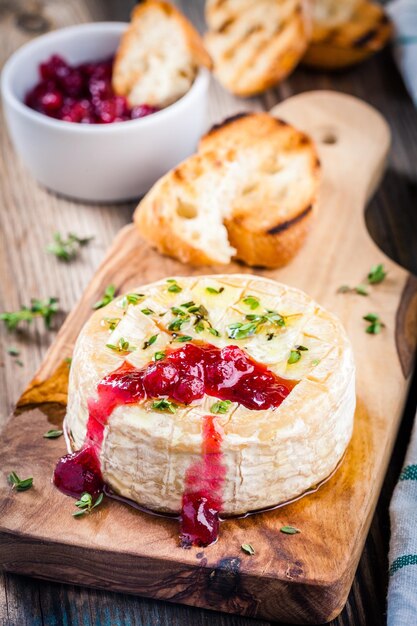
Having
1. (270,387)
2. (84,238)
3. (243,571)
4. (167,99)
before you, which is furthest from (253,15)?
(243,571)

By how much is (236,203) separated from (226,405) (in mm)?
1407

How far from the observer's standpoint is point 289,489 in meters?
3.02

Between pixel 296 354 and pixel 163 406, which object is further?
pixel 296 354

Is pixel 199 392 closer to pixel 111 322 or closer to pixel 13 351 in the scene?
pixel 111 322

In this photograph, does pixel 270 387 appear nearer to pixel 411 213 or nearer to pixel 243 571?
pixel 243 571

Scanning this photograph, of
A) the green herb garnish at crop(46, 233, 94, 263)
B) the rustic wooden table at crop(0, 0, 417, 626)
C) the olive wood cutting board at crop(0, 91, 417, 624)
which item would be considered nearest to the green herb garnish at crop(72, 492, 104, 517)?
the olive wood cutting board at crop(0, 91, 417, 624)

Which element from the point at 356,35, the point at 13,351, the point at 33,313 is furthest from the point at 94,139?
the point at 356,35

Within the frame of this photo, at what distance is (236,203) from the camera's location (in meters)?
4.03

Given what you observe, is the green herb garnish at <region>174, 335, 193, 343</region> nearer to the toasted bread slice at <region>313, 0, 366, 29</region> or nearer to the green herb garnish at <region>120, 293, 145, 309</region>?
the green herb garnish at <region>120, 293, 145, 309</region>

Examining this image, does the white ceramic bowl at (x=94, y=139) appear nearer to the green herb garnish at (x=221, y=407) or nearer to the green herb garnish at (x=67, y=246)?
the green herb garnish at (x=67, y=246)

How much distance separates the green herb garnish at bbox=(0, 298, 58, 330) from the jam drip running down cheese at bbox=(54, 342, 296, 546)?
1.14m

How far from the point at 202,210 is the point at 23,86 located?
1.42 m

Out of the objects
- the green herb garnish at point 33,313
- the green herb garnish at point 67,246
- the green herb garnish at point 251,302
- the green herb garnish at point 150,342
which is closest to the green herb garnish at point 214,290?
the green herb garnish at point 251,302

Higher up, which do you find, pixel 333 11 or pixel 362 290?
pixel 333 11
